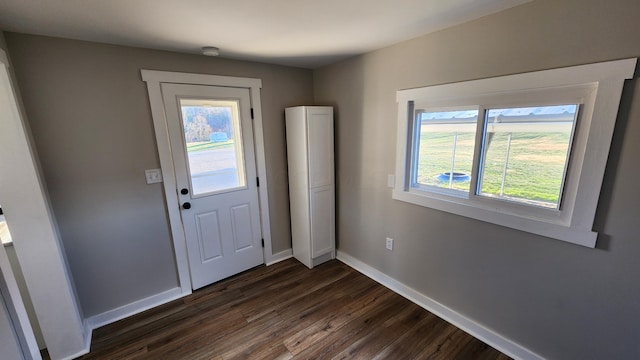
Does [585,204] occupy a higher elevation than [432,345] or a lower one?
higher

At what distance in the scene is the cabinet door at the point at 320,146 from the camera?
2590 mm

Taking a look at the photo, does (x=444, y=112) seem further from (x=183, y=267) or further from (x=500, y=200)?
(x=183, y=267)

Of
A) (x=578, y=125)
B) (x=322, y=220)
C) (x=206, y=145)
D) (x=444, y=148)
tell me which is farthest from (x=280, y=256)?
(x=578, y=125)

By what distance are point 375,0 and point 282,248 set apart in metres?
2.59

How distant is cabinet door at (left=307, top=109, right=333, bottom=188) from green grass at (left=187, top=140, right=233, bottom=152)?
2.63 feet

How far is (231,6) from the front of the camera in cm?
137

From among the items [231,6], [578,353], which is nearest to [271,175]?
[231,6]

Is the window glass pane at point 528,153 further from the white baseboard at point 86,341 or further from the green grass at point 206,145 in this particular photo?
the white baseboard at point 86,341

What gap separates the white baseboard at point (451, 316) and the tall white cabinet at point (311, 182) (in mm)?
474

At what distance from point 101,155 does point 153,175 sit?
1.20ft

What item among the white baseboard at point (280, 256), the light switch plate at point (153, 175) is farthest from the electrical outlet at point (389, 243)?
the light switch plate at point (153, 175)

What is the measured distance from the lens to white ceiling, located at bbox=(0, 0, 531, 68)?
4.42 feet

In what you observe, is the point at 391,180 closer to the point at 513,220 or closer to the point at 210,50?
the point at 513,220

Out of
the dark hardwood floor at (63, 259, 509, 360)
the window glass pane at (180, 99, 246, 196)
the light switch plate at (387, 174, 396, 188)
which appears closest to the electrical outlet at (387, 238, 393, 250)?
the dark hardwood floor at (63, 259, 509, 360)
